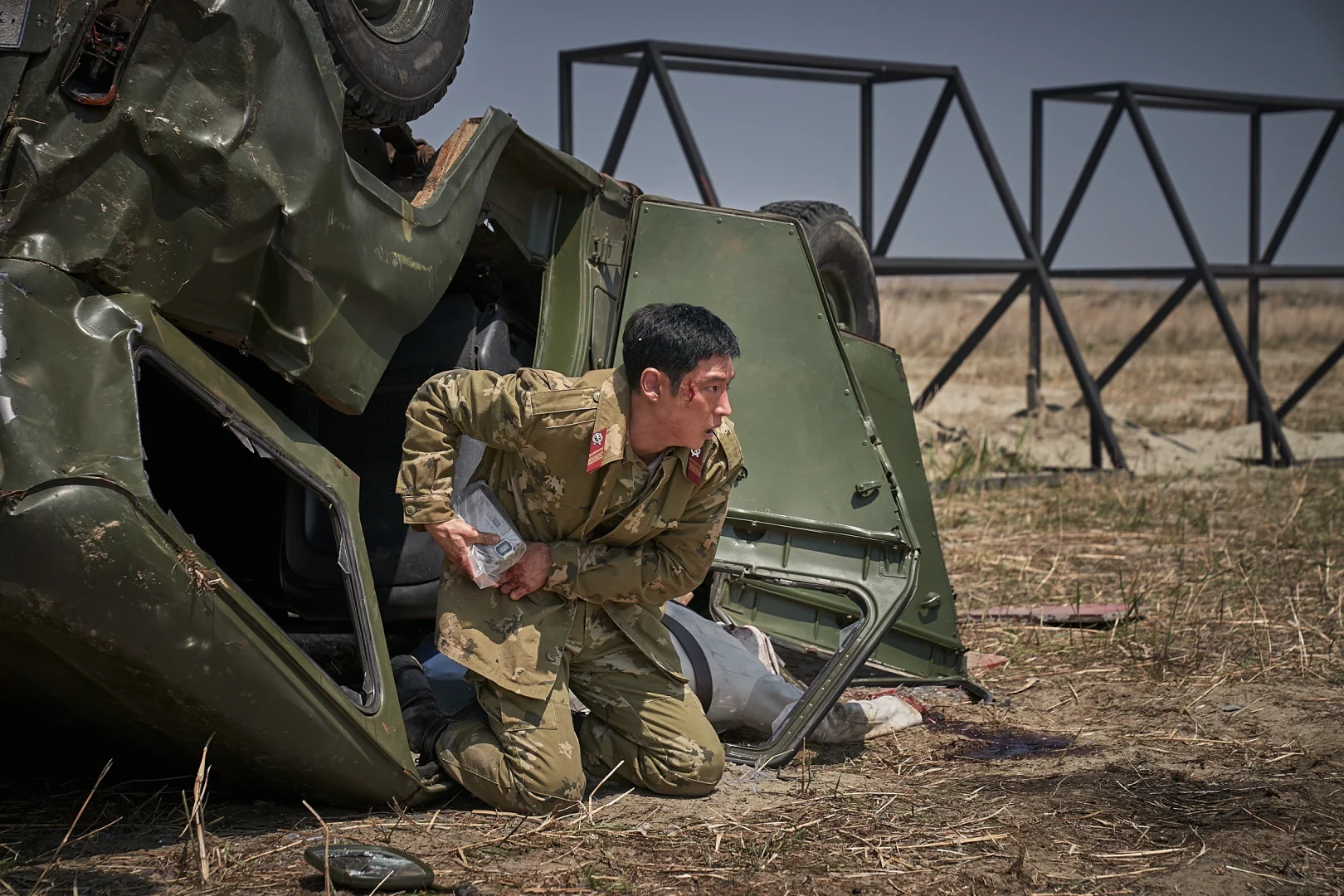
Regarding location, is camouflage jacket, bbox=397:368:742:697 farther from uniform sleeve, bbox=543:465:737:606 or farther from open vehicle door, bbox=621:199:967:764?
open vehicle door, bbox=621:199:967:764

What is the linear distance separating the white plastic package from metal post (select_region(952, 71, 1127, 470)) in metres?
7.18

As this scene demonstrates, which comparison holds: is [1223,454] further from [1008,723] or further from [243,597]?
[243,597]

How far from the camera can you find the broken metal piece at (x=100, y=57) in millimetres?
2625

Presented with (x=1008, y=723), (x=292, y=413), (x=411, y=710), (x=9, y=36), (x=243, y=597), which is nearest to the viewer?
(x=9, y=36)

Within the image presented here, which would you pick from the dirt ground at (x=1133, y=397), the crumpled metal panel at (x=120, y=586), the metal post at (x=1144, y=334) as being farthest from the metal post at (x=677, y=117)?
the crumpled metal panel at (x=120, y=586)

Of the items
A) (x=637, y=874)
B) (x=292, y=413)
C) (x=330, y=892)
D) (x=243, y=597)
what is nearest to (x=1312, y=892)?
(x=637, y=874)

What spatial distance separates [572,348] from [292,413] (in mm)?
919

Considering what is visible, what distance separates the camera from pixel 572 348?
442cm

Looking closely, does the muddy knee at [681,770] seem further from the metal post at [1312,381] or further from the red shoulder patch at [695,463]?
the metal post at [1312,381]

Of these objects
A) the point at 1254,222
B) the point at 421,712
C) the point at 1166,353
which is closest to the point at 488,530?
the point at 421,712

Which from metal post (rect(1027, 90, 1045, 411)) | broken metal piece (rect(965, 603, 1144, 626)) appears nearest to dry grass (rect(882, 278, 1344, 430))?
metal post (rect(1027, 90, 1045, 411))

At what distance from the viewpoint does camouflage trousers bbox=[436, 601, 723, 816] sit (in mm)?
3354

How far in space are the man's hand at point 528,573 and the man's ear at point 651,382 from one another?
505 millimetres

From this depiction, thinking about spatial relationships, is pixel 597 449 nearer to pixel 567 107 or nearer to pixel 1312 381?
pixel 567 107
